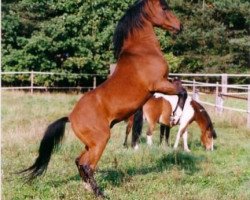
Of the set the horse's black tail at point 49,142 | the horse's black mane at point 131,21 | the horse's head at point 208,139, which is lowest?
the horse's head at point 208,139

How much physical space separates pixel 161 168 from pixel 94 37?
21.1 meters

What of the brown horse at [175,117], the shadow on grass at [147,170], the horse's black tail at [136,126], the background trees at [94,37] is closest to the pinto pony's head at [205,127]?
the brown horse at [175,117]

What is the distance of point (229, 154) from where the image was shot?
9.84 m

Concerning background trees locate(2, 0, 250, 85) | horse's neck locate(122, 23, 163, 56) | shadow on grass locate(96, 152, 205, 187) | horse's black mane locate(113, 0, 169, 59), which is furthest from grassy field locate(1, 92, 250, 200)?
background trees locate(2, 0, 250, 85)

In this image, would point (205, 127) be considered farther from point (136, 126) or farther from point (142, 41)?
point (142, 41)

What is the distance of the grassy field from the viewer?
6.20 meters

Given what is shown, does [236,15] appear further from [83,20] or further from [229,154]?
[229,154]

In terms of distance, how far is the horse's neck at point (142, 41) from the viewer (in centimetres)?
643

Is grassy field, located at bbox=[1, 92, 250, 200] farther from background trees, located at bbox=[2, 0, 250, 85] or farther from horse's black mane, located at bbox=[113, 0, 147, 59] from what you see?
background trees, located at bbox=[2, 0, 250, 85]

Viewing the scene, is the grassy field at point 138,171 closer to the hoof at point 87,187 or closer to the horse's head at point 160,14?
the hoof at point 87,187

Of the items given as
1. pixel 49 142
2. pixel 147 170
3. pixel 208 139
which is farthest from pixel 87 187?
pixel 208 139

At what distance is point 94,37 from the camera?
28391 millimetres

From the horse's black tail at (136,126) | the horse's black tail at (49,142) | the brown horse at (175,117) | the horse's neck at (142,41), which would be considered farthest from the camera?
the brown horse at (175,117)

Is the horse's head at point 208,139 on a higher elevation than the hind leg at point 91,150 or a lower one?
lower
